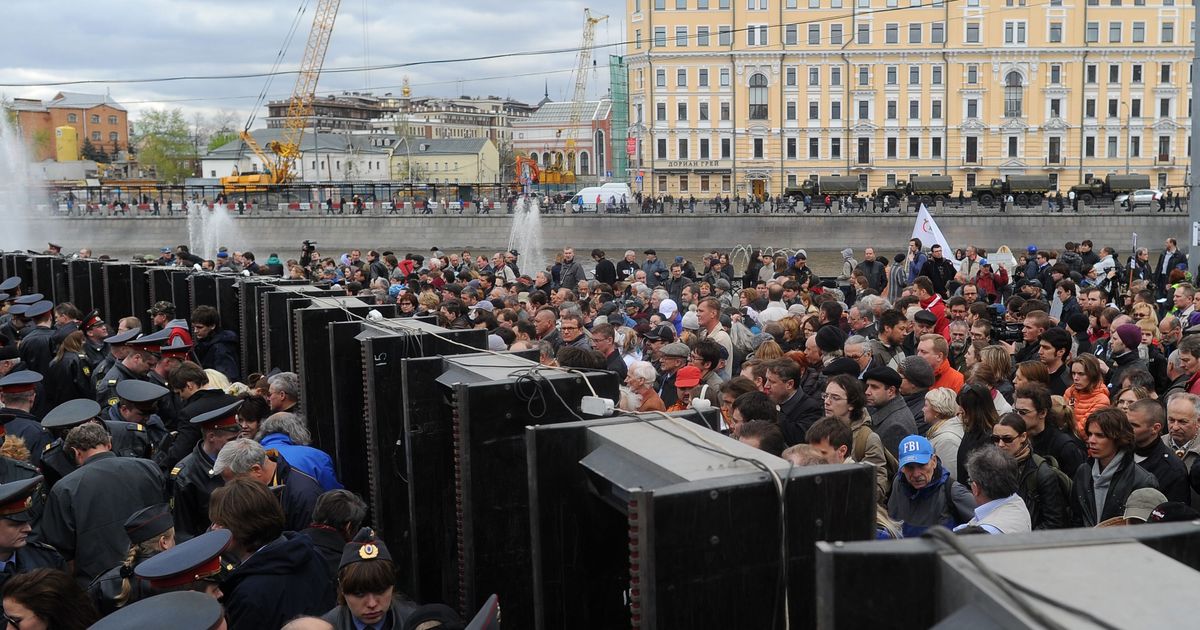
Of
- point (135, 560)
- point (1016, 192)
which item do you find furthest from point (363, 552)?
point (1016, 192)

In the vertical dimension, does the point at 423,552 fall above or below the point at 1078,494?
below

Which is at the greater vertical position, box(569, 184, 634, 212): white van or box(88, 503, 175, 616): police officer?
box(569, 184, 634, 212): white van

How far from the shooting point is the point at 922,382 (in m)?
7.29

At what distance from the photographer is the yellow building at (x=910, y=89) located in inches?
3140

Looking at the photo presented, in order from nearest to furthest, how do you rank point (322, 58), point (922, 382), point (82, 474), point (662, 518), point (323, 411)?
point (662, 518)
point (82, 474)
point (922, 382)
point (323, 411)
point (322, 58)

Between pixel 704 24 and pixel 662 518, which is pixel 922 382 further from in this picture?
pixel 704 24

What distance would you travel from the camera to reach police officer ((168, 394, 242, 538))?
6008mm

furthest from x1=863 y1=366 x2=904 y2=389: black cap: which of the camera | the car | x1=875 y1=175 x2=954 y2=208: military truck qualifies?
the car

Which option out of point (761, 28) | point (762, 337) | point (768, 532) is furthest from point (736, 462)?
point (761, 28)

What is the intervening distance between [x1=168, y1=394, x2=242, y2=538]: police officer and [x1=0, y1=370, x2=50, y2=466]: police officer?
0.99 m

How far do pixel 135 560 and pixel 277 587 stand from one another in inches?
26.7

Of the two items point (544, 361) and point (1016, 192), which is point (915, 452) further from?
point (1016, 192)

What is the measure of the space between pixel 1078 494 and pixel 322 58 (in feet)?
318

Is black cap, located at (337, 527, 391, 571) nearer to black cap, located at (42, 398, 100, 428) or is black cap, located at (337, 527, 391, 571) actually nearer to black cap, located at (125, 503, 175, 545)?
black cap, located at (125, 503, 175, 545)
